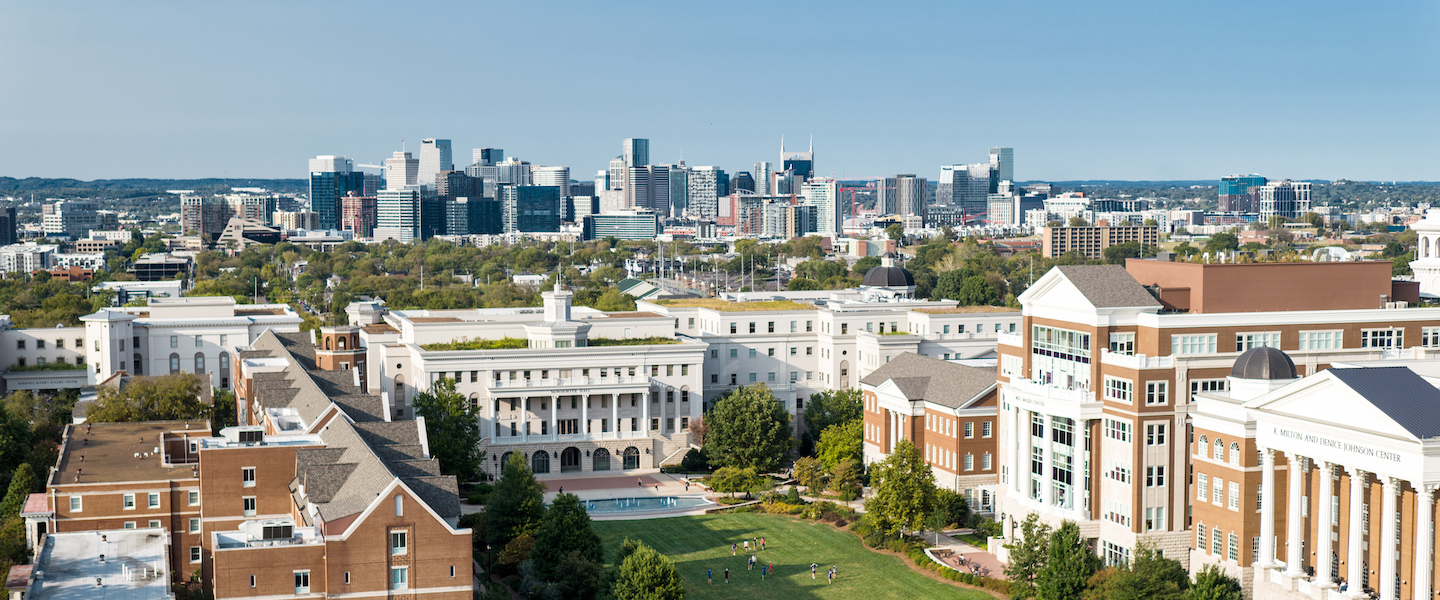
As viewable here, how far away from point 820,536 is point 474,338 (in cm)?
3783

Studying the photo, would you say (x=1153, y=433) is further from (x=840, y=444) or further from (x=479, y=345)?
(x=479, y=345)

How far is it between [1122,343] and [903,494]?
14.9 m

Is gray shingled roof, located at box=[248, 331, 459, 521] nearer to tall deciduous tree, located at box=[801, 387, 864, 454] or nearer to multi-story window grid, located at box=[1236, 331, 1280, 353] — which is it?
tall deciduous tree, located at box=[801, 387, 864, 454]

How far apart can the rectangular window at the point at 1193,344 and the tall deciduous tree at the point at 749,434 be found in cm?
3486

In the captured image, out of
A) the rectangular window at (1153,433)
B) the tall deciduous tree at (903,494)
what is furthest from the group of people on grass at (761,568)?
the rectangular window at (1153,433)

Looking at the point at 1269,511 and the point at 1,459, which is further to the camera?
the point at 1,459

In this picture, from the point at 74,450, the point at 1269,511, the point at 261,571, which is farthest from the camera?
the point at 74,450

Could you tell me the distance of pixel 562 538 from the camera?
65.9m

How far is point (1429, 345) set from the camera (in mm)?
71438

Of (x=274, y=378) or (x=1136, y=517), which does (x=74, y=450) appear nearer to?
(x=274, y=378)

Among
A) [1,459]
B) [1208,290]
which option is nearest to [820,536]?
[1208,290]

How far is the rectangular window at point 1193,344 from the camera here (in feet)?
221

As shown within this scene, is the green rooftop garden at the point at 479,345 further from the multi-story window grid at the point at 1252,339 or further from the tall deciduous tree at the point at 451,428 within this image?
the multi-story window grid at the point at 1252,339

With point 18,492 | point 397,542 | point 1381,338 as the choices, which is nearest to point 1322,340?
point 1381,338
